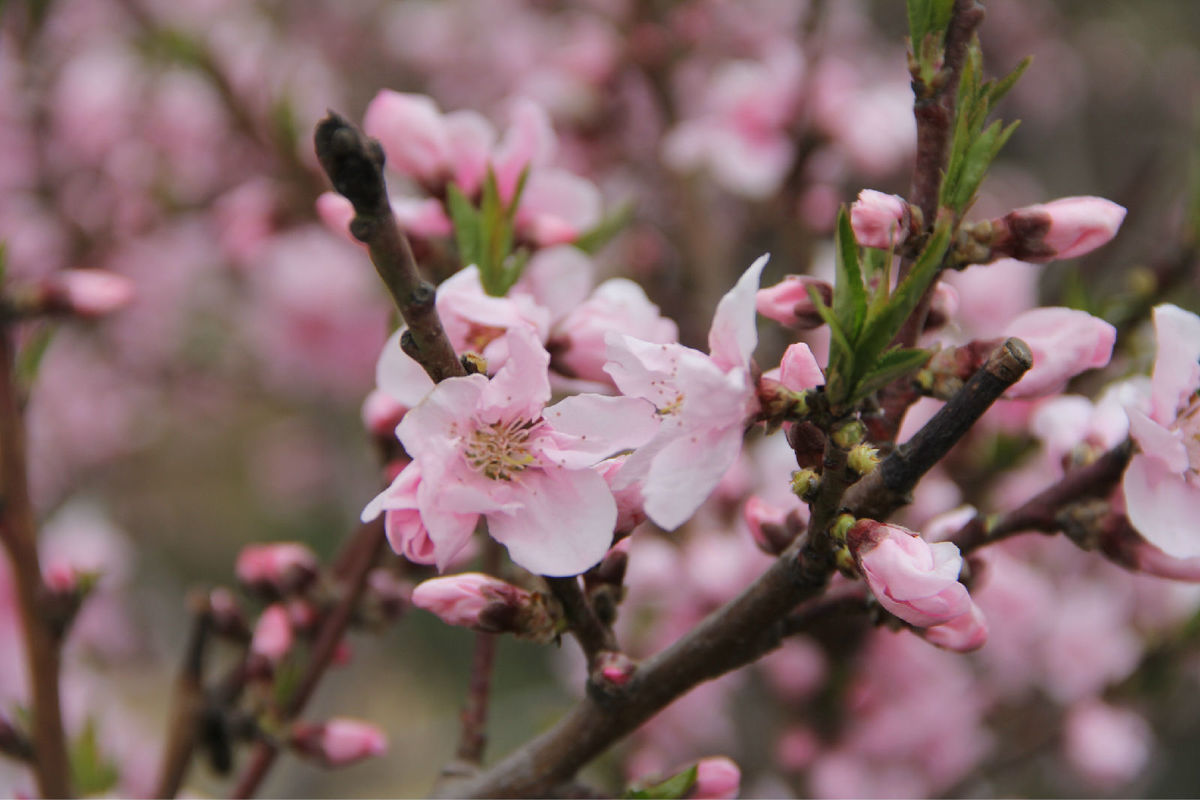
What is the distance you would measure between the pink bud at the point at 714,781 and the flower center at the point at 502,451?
38 cm

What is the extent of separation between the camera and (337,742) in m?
1.29

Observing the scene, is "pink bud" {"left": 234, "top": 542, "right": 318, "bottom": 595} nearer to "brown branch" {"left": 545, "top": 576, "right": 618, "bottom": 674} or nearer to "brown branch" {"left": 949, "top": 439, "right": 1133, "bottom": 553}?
"brown branch" {"left": 545, "top": 576, "right": 618, "bottom": 674}

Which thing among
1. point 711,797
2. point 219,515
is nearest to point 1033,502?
point 711,797

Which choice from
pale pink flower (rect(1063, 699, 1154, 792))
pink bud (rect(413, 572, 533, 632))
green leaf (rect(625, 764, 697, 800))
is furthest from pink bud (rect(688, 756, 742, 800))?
pale pink flower (rect(1063, 699, 1154, 792))

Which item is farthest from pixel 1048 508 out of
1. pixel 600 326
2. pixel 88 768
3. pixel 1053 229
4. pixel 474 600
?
pixel 88 768

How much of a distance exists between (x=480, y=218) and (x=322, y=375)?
10.3 feet

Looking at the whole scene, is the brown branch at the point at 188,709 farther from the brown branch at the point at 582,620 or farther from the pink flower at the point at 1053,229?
the pink flower at the point at 1053,229

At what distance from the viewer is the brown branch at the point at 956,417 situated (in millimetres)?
716

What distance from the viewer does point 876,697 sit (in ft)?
6.38

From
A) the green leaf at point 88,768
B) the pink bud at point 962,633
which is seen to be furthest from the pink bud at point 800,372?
the green leaf at point 88,768

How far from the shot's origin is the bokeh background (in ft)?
7.56

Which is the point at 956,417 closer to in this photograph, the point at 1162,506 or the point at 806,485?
the point at 806,485

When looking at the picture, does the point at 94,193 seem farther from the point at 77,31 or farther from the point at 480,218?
the point at 480,218

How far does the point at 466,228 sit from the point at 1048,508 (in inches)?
29.4
